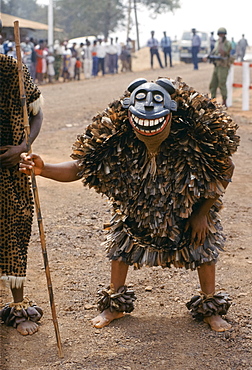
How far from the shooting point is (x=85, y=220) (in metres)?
6.48

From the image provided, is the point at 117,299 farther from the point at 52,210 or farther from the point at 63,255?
the point at 52,210

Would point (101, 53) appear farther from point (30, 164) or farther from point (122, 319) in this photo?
point (30, 164)

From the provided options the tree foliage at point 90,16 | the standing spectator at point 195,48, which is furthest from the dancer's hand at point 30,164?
the tree foliage at point 90,16

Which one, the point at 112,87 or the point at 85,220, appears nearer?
the point at 85,220

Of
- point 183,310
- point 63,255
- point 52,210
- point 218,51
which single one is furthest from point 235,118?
point 183,310

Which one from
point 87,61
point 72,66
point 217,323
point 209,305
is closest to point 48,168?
point 209,305

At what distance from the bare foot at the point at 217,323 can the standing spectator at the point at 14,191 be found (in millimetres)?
1101

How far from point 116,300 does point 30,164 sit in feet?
3.75

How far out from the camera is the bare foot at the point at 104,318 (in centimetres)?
397

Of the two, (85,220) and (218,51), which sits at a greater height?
(218,51)

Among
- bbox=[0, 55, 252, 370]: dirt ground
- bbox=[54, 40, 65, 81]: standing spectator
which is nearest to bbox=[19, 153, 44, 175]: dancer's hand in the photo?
bbox=[0, 55, 252, 370]: dirt ground

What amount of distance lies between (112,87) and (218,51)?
25.0ft

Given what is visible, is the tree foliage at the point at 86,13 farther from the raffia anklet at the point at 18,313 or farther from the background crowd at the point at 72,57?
the raffia anklet at the point at 18,313

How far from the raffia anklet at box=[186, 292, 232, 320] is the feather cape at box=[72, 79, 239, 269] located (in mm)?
259
